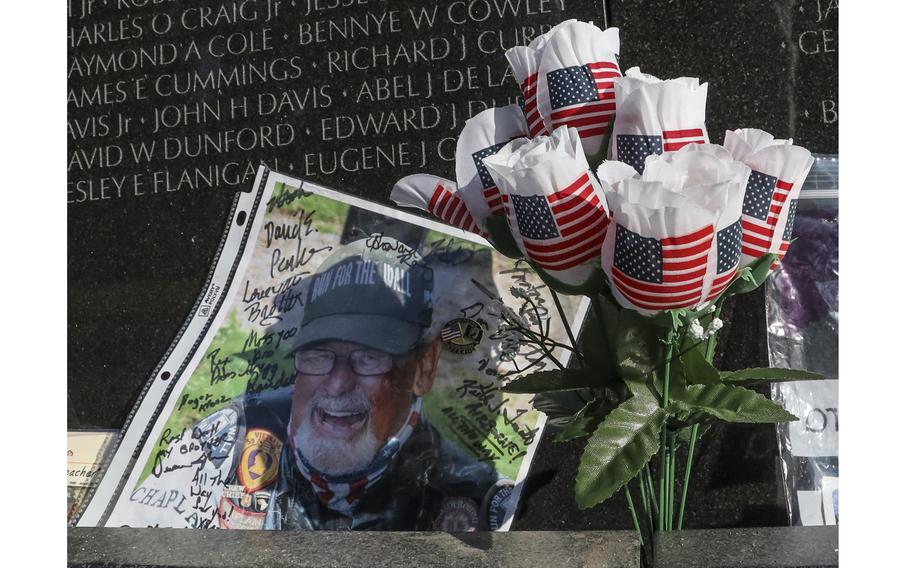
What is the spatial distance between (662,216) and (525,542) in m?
0.81

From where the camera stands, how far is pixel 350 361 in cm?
292

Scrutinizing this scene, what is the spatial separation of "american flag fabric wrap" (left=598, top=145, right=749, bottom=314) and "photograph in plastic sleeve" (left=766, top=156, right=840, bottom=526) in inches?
43.0

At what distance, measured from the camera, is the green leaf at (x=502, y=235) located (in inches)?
75.0

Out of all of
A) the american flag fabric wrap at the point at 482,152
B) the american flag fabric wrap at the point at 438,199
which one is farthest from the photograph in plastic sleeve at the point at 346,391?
the american flag fabric wrap at the point at 482,152

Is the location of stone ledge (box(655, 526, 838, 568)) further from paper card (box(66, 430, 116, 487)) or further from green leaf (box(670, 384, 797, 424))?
paper card (box(66, 430, 116, 487))

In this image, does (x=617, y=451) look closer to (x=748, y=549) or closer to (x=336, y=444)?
(x=748, y=549)

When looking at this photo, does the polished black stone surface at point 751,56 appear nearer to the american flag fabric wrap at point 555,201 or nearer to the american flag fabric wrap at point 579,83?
the american flag fabric wrap at point 579,83

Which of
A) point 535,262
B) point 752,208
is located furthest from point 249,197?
point 752,208

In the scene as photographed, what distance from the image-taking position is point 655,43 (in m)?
2.77

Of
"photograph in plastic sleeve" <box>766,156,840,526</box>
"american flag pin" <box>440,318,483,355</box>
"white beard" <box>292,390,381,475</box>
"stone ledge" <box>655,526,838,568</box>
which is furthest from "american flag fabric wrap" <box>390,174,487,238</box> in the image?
"photograph in plastic sleeve" <box>766,156,840,526</box>

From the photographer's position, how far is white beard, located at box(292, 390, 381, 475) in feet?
9.38

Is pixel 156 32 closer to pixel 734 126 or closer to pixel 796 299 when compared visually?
pixel 734 126

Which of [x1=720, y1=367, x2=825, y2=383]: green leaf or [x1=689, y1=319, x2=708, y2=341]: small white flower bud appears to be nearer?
[x1=689, y1=319, x2=708, y2=341]: small white flower bud

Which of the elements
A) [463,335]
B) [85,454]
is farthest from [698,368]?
[85,454]
